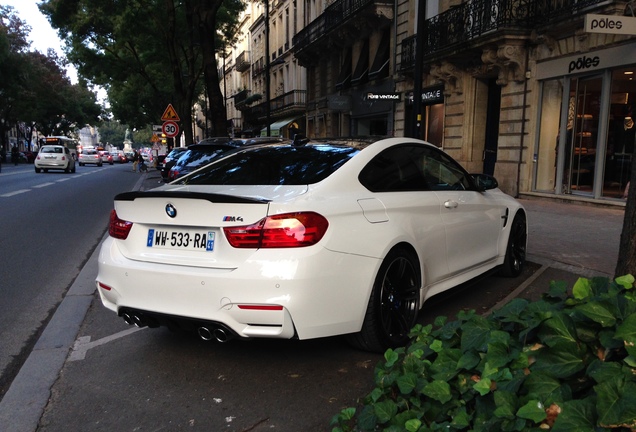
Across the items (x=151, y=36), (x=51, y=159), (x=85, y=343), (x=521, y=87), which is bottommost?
(x=85, y=343)

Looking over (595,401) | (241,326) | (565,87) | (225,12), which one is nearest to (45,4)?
(225,12)

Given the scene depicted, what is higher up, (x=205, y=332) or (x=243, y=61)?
(x=243, y=61)

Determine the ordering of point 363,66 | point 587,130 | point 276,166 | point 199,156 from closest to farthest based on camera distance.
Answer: point 276,166
point 199,156
point 587,130
point 363,66

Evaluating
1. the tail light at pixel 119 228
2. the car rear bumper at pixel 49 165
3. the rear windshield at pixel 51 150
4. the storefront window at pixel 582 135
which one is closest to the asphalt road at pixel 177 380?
the tail light at pixel 119 228

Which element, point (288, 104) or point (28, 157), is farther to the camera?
point (28, 157)

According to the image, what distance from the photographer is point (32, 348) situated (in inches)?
162

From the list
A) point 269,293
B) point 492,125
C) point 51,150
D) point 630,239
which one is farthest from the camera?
point 51,150

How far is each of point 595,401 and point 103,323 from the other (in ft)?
13.4

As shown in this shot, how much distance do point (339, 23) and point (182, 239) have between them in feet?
76.6

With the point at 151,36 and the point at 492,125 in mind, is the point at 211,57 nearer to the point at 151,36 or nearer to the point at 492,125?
the point at 492,125

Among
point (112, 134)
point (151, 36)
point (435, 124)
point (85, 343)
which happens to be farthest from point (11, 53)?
point (112, 134)

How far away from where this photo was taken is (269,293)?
306cm

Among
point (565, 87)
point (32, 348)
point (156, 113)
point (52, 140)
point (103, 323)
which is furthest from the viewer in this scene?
point (156, 113)

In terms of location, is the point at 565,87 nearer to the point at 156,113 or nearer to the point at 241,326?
the point at 241,326
